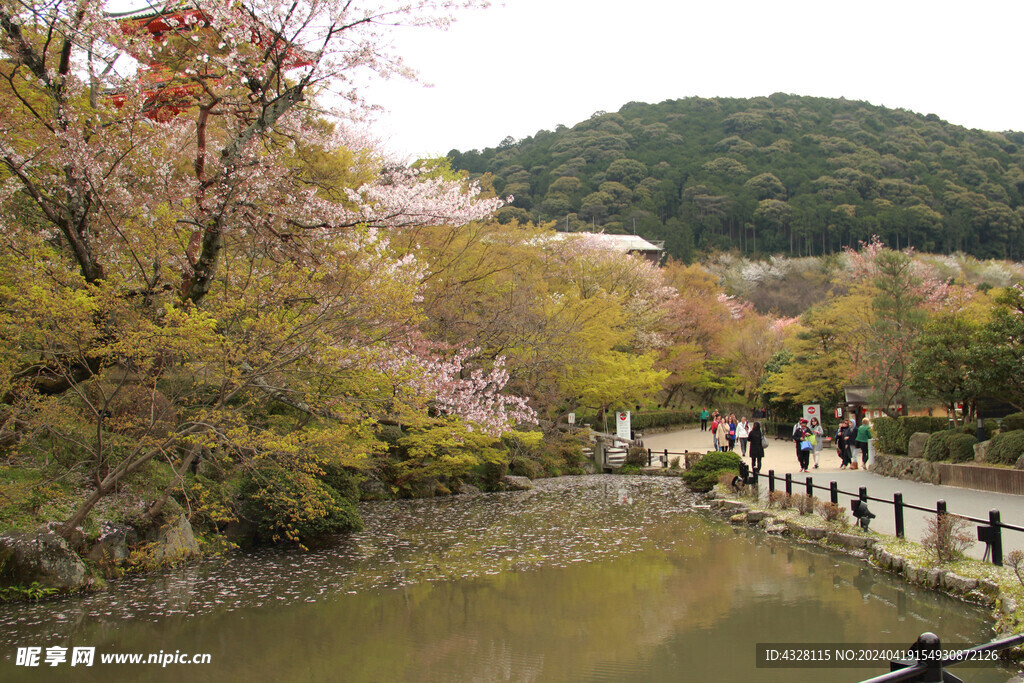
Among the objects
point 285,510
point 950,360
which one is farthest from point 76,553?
point 950,360

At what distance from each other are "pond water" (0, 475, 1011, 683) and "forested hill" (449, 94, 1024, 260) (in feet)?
156

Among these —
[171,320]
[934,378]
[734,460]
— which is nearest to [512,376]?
[734,460]

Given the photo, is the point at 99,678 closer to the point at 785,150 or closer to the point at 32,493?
the point at 32,493

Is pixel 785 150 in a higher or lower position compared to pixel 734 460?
higher

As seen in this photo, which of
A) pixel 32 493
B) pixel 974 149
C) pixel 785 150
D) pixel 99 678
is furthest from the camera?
pixel 785 150

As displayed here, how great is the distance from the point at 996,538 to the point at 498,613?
19.0ft

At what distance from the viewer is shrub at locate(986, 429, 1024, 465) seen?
12.5 meters

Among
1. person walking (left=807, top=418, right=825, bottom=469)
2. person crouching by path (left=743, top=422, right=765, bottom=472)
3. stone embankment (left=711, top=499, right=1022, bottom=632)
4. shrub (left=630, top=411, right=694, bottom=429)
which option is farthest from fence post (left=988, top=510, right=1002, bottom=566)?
shrub (left=630, top=411, right=694, bottom=429)

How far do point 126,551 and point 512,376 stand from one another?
11.9 meters

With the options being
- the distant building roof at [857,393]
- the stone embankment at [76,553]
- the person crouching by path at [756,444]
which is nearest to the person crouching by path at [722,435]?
the distant building roof at [857,393]

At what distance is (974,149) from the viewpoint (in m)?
71.4

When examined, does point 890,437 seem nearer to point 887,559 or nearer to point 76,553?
point 887,559

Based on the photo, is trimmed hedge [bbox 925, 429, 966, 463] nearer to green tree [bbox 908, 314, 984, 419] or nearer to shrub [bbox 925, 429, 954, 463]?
shrub [bbox 925, 429, 954, 463]

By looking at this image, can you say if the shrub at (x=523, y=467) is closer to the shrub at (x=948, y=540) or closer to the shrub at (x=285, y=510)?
the shrub at (x=285, y=510)
